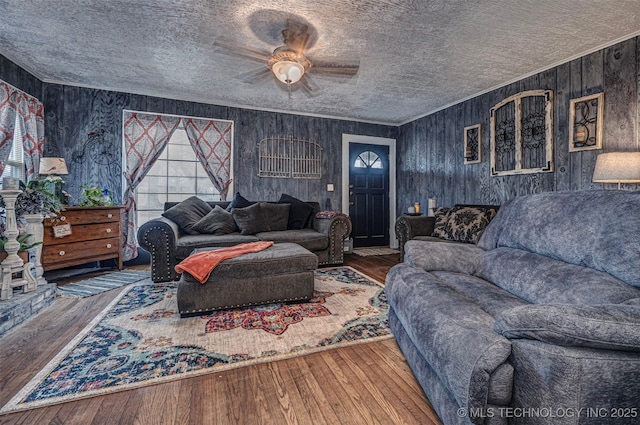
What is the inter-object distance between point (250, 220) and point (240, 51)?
2.04 m

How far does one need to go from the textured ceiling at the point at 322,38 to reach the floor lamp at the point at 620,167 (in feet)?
3.61

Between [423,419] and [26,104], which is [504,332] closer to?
[423,419]

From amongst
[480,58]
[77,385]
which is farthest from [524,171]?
[77,385]

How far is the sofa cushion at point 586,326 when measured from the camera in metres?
0.69

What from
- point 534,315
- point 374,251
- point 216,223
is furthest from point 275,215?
point 534,315

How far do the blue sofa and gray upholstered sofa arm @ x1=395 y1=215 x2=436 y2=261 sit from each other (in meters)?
1.83

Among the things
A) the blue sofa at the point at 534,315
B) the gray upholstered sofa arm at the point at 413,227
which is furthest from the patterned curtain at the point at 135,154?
the blue sofa at the point at 534,315

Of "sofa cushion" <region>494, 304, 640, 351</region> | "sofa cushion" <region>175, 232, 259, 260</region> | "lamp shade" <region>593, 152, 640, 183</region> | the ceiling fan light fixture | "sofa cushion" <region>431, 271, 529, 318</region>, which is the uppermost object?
the ceiling fan light fixture

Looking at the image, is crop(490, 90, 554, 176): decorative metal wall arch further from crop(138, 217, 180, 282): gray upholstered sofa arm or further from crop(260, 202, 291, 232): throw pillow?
crop(138, 217, 180, 282): gray upholstered sofa arm

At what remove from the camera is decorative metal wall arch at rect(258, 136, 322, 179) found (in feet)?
15.9

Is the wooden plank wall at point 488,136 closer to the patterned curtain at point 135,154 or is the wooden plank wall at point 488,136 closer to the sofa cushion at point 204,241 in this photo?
the sofa cushion at point 204,241

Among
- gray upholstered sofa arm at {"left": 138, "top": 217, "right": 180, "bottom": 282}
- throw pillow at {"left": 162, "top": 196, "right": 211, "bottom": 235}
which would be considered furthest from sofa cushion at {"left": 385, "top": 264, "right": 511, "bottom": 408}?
throw pillow at {"left": 162, "top": 196, "right": 211, "bottom": 235}

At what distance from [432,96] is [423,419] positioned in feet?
13.4

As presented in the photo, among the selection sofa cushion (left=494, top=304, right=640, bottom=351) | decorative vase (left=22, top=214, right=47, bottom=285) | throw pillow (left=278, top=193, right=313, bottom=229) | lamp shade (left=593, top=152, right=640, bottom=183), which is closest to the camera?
sofa cushion (left=494, top=304, right=640, bottom=351)
